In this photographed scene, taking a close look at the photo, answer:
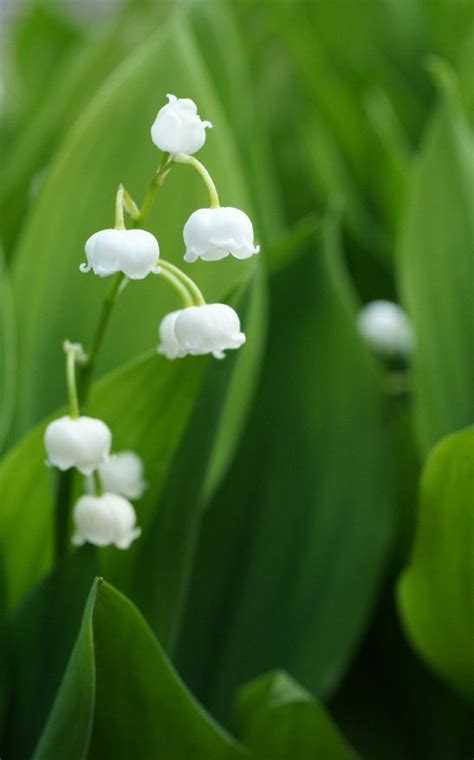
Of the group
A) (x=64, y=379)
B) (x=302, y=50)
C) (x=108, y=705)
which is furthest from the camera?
(x=302, y=50)

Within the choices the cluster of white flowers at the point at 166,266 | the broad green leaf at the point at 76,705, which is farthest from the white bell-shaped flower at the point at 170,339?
the broad green leaf at the point at 76,705

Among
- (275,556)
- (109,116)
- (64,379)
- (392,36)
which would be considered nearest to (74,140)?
(109,116)

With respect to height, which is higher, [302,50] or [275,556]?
[302,50]

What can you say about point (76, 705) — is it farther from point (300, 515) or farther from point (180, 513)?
point (300, 515)

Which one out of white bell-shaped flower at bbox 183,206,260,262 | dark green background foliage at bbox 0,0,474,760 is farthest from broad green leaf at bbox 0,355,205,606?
white bell-shaped flower at bbox 183,206,260,262

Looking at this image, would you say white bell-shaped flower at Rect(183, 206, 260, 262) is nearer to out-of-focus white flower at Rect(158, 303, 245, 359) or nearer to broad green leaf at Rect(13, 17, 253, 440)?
out-of-focus white flower at Rect(158, 303, 245, 359)

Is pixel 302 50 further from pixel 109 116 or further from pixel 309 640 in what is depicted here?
pixel 309 640

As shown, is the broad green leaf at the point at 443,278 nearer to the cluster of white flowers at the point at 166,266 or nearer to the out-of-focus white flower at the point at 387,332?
the out-of-focus white flower at the point at 387,332
